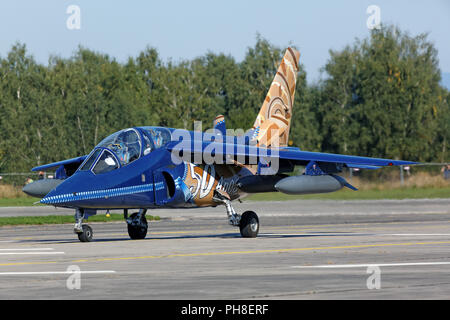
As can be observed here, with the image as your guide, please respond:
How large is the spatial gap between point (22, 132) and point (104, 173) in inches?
2115

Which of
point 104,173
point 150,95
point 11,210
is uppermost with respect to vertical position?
point 150,95

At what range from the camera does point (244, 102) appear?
88562 millimetres

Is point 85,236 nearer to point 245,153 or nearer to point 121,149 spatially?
point 121,149

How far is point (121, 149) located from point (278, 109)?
8.10 metres

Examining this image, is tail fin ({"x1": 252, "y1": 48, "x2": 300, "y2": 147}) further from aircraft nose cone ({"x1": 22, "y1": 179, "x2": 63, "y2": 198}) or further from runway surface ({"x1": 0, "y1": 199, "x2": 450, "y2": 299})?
aircraft nose cone ({"x1": 22, "y1": 179, "x2": 63, "y2": 198})

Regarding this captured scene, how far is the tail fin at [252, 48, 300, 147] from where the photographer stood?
1067 inches

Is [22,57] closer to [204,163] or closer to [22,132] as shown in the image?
[22,132]

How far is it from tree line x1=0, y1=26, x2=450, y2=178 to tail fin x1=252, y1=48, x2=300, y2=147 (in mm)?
44910

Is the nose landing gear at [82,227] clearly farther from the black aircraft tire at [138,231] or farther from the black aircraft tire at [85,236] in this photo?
the black aircraft tire at [138,231]

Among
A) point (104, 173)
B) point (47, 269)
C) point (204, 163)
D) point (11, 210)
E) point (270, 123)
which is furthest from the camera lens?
point (11, 210)

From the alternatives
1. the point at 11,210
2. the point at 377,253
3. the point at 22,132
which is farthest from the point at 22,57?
the point at 377,253

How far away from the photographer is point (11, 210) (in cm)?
4488

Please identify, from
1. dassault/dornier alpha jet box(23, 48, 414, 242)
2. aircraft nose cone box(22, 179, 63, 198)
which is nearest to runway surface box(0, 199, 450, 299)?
dassault/dornier alpha jet box(23, 48, 414, 242)

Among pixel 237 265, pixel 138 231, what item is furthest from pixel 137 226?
pixel 237 265
